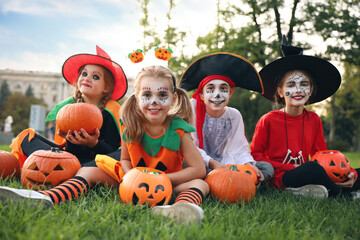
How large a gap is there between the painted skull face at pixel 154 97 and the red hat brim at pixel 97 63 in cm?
154

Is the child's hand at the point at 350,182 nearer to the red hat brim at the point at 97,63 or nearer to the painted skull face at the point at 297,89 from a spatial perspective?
the painted skull face at the point at 297,89

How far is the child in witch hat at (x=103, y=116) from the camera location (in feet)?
12.4

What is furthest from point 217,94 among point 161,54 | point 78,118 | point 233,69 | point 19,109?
point 19,109

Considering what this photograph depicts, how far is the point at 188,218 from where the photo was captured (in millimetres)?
2189

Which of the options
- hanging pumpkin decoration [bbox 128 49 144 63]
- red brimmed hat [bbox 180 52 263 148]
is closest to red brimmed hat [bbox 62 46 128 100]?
hanging pumpkin decoration [bbox 128 49 144 63]

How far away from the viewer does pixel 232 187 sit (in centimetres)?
302

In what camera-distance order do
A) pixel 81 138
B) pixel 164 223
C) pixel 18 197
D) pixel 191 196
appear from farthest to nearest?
pixel 81 138 < pixel 191 196 < pixel 18 197 < pixel 164 223

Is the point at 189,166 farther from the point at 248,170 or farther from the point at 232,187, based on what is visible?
the point at 248,170

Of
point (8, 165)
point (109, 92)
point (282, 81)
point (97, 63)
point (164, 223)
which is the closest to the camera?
point (164, 223)

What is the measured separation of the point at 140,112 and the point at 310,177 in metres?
2.03

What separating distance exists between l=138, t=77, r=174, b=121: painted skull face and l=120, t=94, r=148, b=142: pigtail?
0.55ft

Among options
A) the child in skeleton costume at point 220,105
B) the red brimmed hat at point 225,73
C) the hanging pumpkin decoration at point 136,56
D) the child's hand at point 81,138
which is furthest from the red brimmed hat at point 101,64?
the red brimmed hat at point 225,73

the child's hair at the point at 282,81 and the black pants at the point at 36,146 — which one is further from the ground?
the child's hair at the point at 282,81

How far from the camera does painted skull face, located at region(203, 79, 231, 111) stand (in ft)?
13.1
